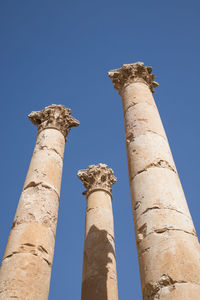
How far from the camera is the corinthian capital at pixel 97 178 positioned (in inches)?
840

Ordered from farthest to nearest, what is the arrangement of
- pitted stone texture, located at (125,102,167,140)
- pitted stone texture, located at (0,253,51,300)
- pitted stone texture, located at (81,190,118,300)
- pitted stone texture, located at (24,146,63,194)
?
pitted stone texture, located at (81,190,118,300) → pitted stone texture, located at (24,146,63,194) → pitted stone texture, located at (125,102,167,140) → pitted stone texture, located at (0,253,51,300)

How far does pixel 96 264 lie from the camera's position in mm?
16203

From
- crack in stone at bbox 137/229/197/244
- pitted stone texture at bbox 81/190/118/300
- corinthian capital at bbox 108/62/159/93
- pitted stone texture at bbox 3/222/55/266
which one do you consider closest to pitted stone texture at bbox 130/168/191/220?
crack in stone at bbox 137/229/197/244

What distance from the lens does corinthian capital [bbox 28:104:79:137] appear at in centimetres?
1792

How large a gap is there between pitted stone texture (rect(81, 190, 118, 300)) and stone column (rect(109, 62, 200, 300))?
22.8ft

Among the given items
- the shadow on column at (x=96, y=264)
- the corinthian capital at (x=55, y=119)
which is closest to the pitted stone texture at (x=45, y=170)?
the corinthian capital at (x=55, y=119)

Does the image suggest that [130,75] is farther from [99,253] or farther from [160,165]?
[99,253]

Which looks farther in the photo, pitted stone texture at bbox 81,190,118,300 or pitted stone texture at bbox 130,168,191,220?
pitted stone texture at bbox 81,190,118,300

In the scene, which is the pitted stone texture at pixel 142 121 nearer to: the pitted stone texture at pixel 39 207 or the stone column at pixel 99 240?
the pitted stone texture at pixel 39 207

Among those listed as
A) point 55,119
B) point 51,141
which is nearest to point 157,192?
point 51,141

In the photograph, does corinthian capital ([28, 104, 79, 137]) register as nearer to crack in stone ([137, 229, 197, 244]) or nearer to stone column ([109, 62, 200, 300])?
stone column ([109, 62, 200, 300])

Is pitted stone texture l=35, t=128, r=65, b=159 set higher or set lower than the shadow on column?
higher

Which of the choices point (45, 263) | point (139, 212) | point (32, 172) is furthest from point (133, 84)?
point (45, 263)

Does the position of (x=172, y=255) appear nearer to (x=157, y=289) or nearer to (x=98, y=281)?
(x=157, y=289)
